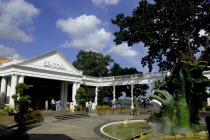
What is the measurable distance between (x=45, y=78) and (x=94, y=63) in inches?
926

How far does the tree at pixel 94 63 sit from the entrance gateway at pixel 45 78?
13312 mm

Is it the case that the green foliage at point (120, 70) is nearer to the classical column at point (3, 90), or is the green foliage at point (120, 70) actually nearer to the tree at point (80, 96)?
the tree at point (80, 96)

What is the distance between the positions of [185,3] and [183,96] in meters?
17.8

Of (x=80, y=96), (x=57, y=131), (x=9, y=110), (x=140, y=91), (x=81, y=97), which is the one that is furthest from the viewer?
(x=140, y=91)

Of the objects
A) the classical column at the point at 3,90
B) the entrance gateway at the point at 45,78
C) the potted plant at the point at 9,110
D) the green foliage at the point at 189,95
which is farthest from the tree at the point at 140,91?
the green foliage at the point at 189,95

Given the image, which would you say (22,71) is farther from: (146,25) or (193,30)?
(193,30)

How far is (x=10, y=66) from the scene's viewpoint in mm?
20031

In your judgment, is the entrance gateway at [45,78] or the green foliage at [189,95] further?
the entrance gateway at [45,78]

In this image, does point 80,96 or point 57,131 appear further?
point 80,96

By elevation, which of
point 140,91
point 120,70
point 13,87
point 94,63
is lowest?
point 140,91

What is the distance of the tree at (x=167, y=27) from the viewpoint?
21.8 metres

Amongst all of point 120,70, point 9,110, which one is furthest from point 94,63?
point 9,110

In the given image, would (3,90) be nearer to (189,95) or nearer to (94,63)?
(189,95)

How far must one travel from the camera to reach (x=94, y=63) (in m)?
45.7
